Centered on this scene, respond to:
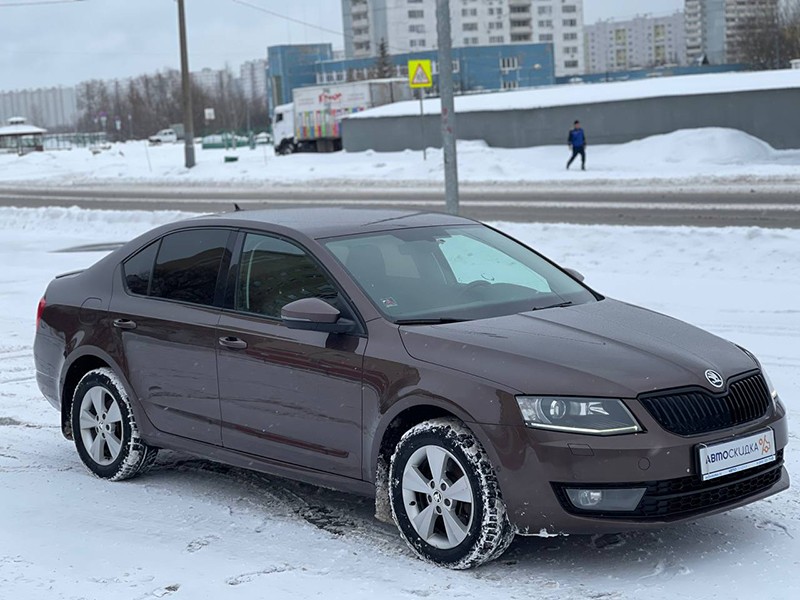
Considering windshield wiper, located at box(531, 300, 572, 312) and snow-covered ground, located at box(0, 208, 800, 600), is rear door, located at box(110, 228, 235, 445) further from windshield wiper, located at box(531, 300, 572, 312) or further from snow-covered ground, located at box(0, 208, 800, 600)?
windshield wiper, located at box(531, 300, 572, 312)

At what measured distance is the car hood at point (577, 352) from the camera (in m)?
4.66

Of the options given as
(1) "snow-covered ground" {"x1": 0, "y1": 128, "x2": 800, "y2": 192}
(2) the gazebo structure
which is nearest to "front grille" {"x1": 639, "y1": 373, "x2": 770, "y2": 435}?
(1) "snow-covered ground" {"x1": 0, "y1": 128, "x2": 800, "y2": 192}

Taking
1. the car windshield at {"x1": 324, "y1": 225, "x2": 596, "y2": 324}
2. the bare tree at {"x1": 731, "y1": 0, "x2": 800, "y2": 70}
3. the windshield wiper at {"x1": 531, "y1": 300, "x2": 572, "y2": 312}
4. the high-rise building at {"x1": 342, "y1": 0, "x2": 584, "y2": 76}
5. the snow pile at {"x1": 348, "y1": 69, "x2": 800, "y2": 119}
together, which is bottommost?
the windshield wiper at {"x1": 531, "y1": 300, "x2": 572, "y2": 312}

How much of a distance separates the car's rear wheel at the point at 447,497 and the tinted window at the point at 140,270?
218cm

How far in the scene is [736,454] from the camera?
476 centimetres

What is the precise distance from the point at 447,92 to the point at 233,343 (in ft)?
29.5

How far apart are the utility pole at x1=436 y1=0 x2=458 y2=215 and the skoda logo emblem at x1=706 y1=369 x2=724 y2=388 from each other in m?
8.67

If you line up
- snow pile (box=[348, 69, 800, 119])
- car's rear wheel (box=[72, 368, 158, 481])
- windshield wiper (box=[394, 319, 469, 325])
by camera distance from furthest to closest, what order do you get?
snow pile (box=[348, 69, 800, 119]), car's rear wheel (box=[72, 368, 158, 481]), windshield wiper (box=[394, 319, 469, 325])

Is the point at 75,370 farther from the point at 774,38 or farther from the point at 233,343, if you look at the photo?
the point at 774,38

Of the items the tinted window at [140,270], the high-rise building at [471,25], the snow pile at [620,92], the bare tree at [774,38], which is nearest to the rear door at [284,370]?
the tinted window at [140,270]

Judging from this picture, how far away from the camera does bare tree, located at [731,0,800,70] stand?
3295 inches

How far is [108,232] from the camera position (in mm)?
23328

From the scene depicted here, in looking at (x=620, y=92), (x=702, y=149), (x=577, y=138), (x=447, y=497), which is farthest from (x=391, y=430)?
(x=620, y=92)

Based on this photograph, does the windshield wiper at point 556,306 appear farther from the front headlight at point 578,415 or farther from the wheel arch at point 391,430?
the front headlight at point 578,415
